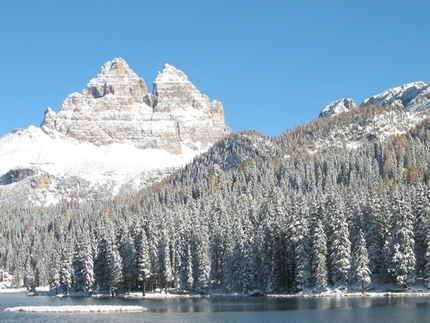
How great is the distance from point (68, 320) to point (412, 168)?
140 m

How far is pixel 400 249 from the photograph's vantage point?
99.8 meters

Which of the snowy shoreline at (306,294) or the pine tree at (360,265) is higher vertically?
the pine tree at (360,265)

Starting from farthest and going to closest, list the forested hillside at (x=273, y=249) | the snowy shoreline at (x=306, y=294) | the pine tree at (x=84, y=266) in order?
the pine tree at (x=84, y=266) < the forested hillside at (x=273, y=249) < the snowy shoreline at (x=306, y=294)

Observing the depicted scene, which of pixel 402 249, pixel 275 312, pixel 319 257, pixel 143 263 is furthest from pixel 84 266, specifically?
pixel 402 249

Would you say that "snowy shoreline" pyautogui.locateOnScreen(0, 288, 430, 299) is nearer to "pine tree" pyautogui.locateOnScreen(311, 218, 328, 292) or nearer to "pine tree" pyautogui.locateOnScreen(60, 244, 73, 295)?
"pine tree" pyautogui.locateOnScreen(311, 218, 328, 292)

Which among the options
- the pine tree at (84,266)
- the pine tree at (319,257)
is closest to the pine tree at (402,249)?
the pine tree at (319,257)

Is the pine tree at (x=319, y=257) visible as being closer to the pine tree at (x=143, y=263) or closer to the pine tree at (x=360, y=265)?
the pine tree at (x=360, y=265)

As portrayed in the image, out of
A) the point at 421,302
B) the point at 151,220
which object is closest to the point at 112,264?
the point at 151,220

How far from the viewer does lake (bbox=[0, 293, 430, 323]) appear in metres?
75.4

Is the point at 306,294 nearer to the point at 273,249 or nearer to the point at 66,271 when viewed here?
the point at 273,249

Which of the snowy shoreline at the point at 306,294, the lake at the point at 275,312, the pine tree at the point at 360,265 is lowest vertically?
the lake at the point at 275,312

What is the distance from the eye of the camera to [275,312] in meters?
83.5

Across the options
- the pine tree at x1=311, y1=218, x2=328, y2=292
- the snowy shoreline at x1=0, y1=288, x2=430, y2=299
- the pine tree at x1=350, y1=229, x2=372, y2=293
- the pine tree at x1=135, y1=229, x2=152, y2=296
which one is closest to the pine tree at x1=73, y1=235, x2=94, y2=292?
the snowy shoreline at x1=0, y1=288, x2=430, y2=299

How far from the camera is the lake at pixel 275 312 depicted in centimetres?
7538
